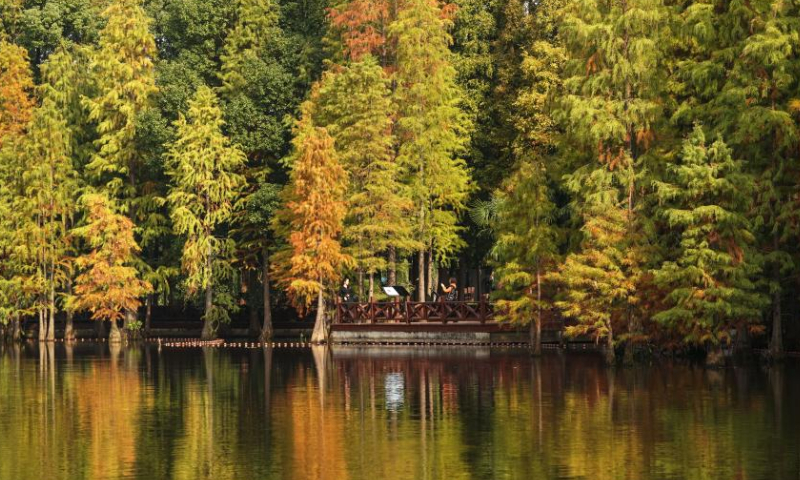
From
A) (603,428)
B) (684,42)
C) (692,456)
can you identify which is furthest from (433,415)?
(684,42)

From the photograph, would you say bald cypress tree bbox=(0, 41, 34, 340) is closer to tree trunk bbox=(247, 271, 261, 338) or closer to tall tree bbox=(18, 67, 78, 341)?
tall tree bbox=(18, 67, 78, 341)

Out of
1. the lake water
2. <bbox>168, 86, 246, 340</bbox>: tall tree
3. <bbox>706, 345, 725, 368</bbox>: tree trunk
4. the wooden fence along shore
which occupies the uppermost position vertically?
<bbox>168, 86, 246, 340</bbox>: tall tree

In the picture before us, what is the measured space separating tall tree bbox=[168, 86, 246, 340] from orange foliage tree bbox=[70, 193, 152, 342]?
288cm

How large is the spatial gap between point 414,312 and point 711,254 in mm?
23652

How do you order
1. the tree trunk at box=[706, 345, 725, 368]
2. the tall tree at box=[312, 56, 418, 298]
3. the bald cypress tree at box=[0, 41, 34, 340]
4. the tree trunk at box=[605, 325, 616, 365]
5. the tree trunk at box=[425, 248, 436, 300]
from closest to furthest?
the tree trunk at box=[706, 345, 725, 368], the tree trunk at box=[605, 325, 616, 365], the tall tree at box=[312, 56, 418, 298], the tree trunk at box=[425, 248, 436, 300], the bald cypress tree at box=[0, 41, 34, 340]

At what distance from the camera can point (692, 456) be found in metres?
23.5

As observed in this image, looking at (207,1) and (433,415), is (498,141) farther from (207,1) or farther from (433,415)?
(433,415)

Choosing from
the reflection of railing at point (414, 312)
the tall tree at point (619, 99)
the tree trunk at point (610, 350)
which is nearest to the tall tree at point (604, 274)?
the tree trunk at point (610, 350)

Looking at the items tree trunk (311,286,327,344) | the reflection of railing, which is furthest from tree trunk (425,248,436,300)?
tree trunk (311,286,327,344)

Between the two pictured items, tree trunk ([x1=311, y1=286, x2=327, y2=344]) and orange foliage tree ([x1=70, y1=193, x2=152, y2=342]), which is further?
orange foliage tree ([x1=70, y1=193, x2=152, y2=342])

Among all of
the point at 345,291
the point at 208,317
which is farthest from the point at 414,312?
the point at 208,317

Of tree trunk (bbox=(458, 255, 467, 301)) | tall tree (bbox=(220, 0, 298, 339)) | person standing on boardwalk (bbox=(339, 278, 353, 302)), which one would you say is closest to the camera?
person standing on boardwalk (bbox=(339, 278, 353, 302))

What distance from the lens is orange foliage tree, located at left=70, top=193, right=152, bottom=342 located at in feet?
241

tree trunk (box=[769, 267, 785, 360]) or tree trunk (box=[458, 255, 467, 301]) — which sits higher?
tree trunk (box=[458, 255, 467, 301])
